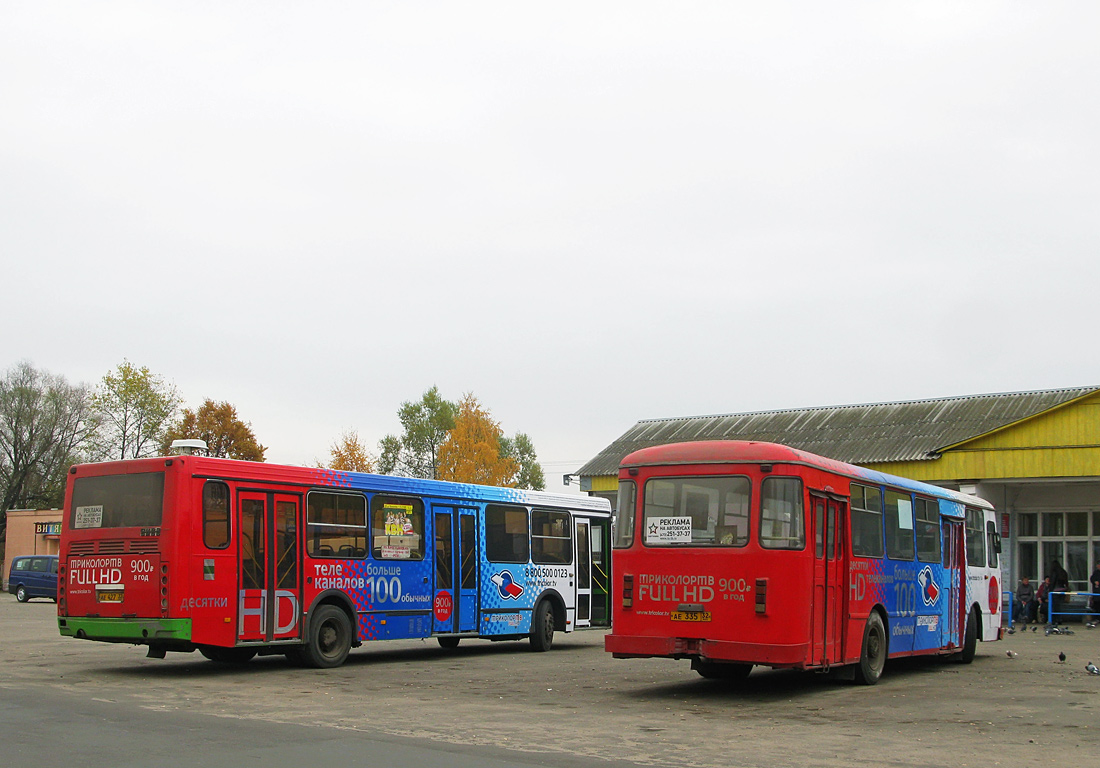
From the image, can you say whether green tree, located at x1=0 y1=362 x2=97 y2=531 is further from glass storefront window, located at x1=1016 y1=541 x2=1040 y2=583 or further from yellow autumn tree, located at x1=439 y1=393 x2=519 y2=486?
glass storefront window, located at x1=1016 y1=541 x2=1040 y2=583

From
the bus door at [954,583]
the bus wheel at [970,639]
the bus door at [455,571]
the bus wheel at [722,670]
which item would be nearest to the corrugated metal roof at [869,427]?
the bus wheel at [970,639]

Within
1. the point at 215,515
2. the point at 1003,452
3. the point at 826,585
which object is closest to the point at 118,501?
the point at 215,515

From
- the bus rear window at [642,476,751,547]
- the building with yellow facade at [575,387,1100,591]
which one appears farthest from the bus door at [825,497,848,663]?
the building with yellow facade at [575,387,1100,591]

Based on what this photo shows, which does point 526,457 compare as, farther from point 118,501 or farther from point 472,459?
point 118,501

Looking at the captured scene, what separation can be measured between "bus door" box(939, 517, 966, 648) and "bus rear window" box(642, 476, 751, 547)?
6.88 meters

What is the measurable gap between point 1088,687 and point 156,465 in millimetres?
12419

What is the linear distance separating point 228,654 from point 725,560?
25.7 feet

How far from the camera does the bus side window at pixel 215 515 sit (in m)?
15.1

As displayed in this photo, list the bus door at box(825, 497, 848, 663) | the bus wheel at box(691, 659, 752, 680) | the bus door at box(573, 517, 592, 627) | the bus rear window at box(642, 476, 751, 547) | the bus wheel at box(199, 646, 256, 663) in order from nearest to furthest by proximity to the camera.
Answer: the bus rear window at box(642, 476, 751, 547) < the bus door at box(825, 497, 848, 663) < the bus wheel at box(691, 659, 752, 680) < the bus wheel at box(199, 646, 256, 663) < the bus door at box(573, 517, 592, 627)

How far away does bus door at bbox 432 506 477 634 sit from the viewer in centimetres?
1898

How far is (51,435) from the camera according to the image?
238 feet

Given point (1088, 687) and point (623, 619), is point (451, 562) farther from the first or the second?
point (1088, 687)

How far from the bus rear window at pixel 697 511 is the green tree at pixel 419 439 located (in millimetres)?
80977

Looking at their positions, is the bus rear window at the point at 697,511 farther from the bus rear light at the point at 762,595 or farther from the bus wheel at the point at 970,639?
the bus wheel at the point at 970,639
